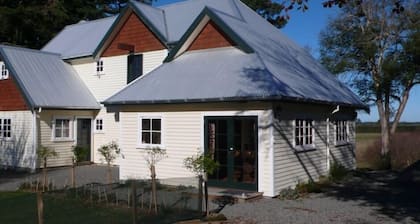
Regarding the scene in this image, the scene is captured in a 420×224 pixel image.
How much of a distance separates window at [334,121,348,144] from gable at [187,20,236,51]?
5.77 m

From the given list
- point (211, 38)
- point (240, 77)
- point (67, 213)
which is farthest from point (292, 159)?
point (67, 213)

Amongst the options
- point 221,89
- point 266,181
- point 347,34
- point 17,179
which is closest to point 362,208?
point 266,181

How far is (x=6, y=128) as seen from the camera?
21.1 m

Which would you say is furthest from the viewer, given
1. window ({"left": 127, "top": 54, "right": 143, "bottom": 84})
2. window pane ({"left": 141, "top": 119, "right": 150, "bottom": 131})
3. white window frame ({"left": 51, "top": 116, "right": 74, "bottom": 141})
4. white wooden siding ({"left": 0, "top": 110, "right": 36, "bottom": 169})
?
window ({"left": 127, "top": 54, "right": 143, "bottom": 84})

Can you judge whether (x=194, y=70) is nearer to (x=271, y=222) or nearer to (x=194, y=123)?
(x=194, y=123)

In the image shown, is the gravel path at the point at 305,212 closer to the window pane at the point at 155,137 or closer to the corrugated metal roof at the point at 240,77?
the corrugated metal roof at the point at 240,77

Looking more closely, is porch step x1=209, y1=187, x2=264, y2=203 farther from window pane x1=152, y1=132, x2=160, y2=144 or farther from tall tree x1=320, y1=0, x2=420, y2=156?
tall tree x1=320, y1=0, x2=420, y2=156

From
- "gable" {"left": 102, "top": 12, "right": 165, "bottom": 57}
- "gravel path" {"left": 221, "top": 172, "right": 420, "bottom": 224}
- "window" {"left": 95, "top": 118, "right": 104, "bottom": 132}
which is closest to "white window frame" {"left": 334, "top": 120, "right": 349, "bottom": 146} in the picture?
"gravel path" {"left": 221, "top": 172, "right": 420, "bottom": 224}

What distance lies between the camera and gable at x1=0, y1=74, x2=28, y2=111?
20.1 meters

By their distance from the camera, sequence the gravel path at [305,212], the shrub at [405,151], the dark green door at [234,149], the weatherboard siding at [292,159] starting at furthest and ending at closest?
the shrub at [405,151], the dark green door at [234,149], the weatherboard siding at [292,159], the gravel path at [305,212]

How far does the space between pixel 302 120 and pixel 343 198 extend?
10.0ft

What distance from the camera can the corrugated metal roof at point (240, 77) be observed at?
12.8 m

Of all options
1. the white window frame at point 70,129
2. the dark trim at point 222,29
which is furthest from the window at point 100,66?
the dark trim at point 222,29

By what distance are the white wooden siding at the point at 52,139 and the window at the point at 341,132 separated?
1183cm
